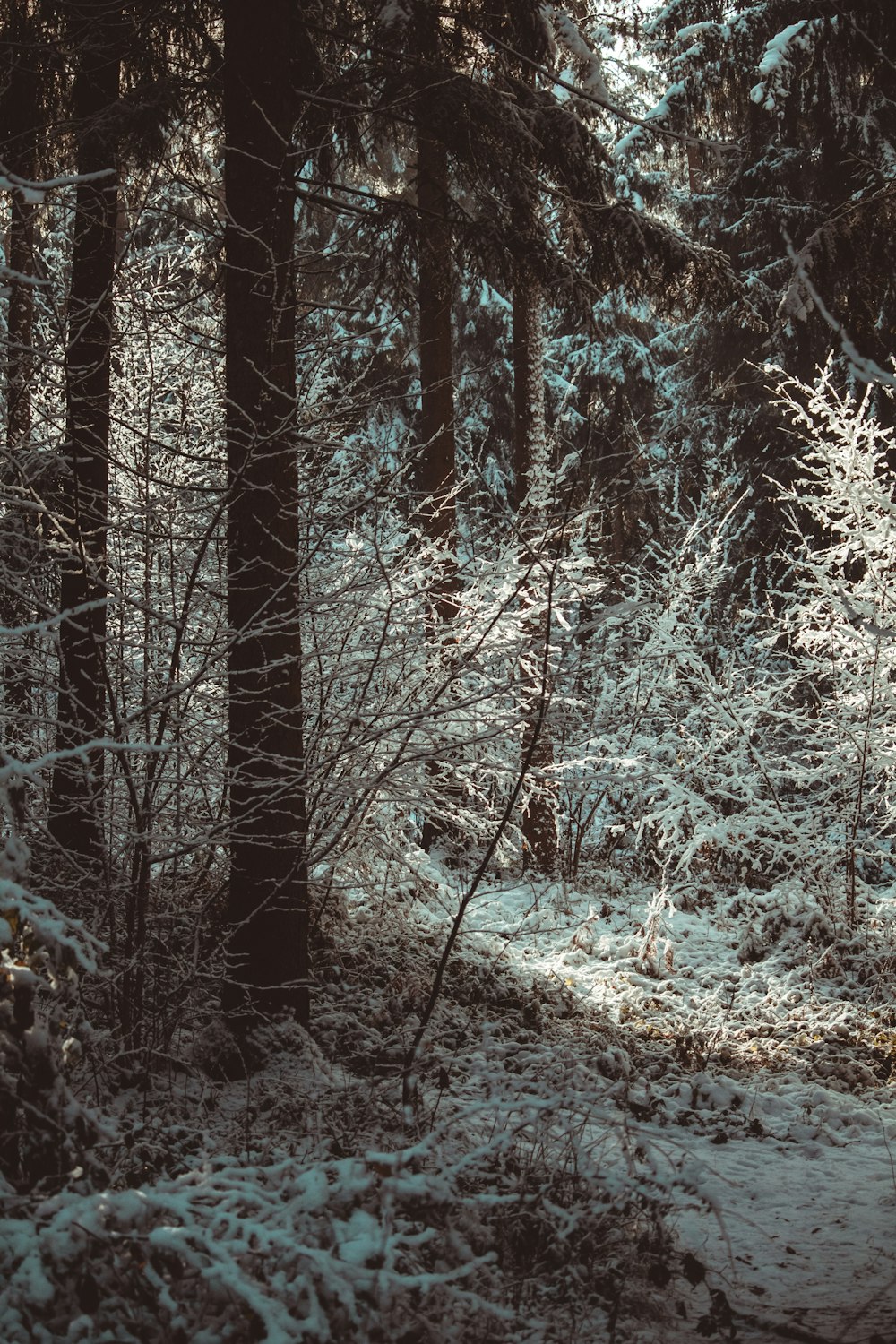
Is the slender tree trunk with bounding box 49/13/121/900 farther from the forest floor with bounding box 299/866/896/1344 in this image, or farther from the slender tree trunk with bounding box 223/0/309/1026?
the forest floor with bounding box 299/866/896/1344

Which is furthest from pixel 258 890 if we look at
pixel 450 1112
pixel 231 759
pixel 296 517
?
pixel 296 517

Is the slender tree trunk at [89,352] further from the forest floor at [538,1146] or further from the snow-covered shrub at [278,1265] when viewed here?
the snow-covered shrub at [278,1265]

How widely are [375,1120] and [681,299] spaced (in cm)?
548

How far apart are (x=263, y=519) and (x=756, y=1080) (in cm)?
406

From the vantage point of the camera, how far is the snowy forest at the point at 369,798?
2736mm

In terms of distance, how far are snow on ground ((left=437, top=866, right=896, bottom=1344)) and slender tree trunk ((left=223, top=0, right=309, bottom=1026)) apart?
5.31 ft

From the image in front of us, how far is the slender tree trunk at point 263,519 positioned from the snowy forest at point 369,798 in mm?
31

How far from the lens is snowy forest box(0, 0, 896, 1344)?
2736 mm

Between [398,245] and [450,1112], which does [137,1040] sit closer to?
[450,1112]

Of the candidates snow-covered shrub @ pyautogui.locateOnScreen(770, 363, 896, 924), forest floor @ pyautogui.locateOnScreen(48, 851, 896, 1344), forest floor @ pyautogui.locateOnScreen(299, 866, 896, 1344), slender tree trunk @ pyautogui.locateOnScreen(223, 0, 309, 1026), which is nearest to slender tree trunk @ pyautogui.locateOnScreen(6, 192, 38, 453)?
slender tree trunk @ pyautogui.locateOnScreen(223, 0, 309, 1026)

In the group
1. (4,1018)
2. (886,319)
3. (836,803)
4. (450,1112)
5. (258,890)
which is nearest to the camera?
(4,1018)

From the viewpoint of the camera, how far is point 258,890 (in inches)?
204

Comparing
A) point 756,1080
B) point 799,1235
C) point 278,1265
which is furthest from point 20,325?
point 799,1235

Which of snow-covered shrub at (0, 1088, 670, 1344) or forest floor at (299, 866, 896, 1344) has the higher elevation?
snow-covered shrub at (0, 1088, 670, 1344)
